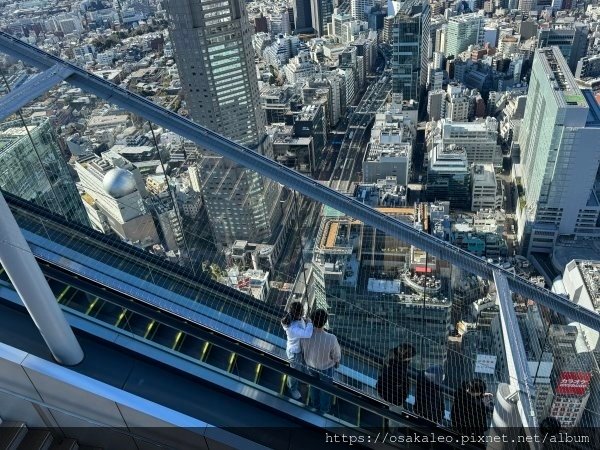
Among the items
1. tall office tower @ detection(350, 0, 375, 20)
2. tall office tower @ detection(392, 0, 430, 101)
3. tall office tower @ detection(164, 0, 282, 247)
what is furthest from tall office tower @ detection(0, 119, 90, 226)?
tall office tower @ detection(350, 0, 375, 20)

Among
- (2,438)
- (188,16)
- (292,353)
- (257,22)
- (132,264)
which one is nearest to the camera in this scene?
(2,438)

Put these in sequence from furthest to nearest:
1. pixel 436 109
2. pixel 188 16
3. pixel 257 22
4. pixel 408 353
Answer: pixel 257 22 < pixel 436 109 < pixel 188 16 < pixel 408 353

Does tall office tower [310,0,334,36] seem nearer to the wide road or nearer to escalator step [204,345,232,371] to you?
A: the wide road

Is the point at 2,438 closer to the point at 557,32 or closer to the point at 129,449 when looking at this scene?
the point at 129,449

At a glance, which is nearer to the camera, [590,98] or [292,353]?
[292,353]

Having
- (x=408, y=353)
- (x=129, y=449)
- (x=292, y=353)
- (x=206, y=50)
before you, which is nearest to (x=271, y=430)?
(x=292, y=353)

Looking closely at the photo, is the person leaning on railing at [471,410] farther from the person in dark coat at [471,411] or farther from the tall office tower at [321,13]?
the tall office tower at [321,13]

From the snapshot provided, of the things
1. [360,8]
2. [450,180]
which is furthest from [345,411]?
[360,8]

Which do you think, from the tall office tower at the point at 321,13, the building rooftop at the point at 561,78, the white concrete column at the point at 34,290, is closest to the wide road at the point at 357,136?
the building rooftop at the point at 561,78
